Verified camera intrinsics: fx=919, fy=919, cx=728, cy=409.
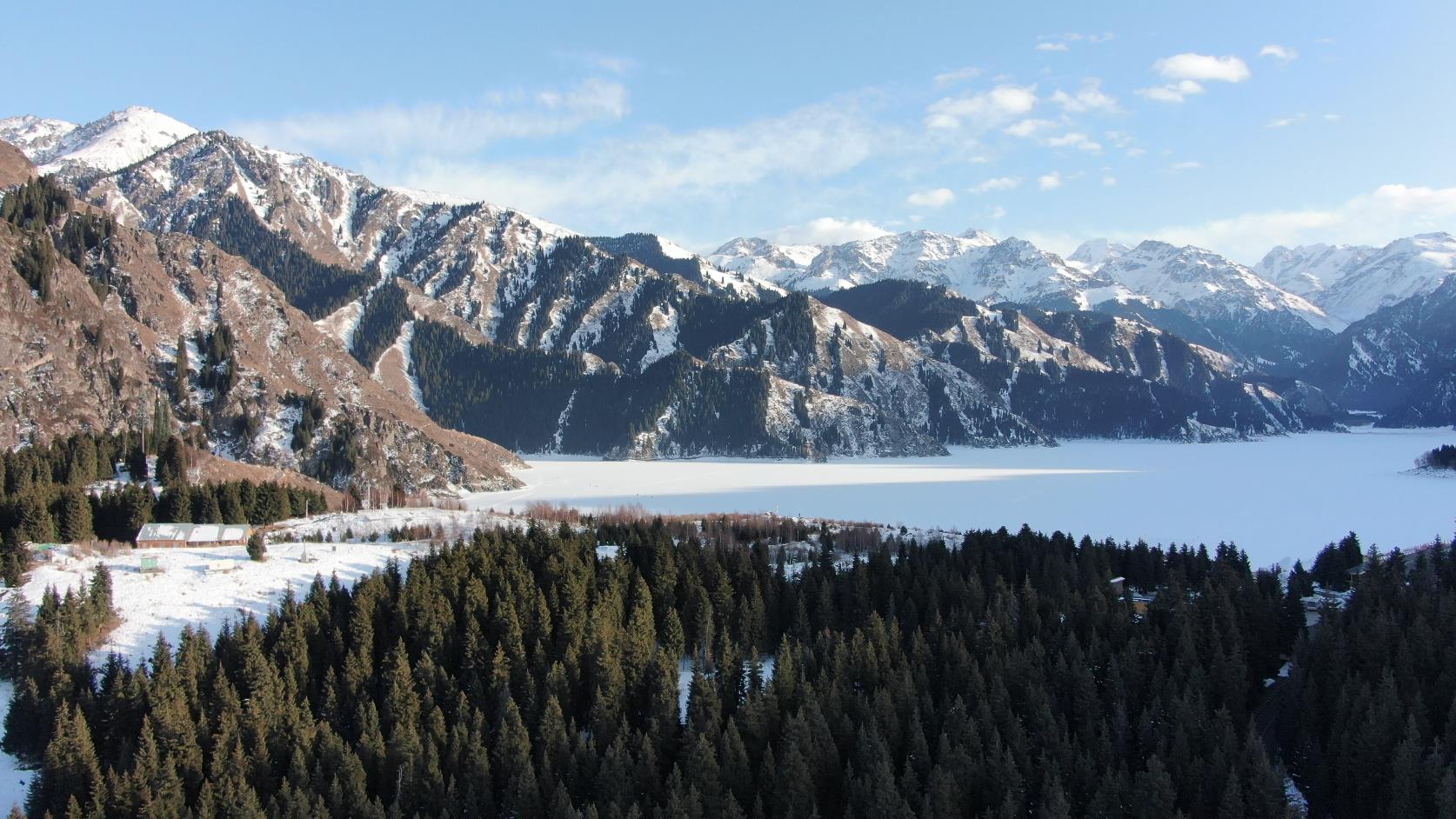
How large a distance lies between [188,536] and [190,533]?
0.61m

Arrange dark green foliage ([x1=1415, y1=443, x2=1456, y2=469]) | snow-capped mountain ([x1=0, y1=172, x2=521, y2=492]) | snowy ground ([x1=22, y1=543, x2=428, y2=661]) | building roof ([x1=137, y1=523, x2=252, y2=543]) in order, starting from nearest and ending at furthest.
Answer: snowy ground ([x1=22, y1=543, x2=428, y2=661]) → building roof ([x1=137, y1=523, x2=252, y2=543]) → snow-capped mountain ([x1=0, y1=172, x2=521, y2=492]) → dark green foliage ([x1=1415, y1=443, x2=1456, y2=469])

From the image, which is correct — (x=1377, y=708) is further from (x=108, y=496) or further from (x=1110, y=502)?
(x=1110, y=502)

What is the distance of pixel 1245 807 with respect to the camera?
4184 centimetres

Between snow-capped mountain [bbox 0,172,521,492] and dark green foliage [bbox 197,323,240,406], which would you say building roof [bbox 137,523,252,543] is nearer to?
snow-capped mountain [bbox 0,172,521,492]

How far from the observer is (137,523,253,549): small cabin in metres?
81.6

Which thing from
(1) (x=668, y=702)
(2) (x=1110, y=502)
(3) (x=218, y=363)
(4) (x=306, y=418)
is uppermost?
(3) (x=218, y=363)

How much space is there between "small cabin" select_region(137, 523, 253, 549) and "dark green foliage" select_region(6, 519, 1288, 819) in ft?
67.9

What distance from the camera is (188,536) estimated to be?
83.6m

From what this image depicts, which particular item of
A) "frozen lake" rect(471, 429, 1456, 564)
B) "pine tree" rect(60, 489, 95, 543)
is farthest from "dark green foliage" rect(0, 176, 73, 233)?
"frozen lake" rect(471, 429, 1456, 564)

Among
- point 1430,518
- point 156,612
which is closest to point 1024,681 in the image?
point 156,612

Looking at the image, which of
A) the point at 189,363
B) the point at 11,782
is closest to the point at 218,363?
the point at 189,363

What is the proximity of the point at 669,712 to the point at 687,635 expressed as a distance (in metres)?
20.3

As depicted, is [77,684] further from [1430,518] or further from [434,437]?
[1430,518]

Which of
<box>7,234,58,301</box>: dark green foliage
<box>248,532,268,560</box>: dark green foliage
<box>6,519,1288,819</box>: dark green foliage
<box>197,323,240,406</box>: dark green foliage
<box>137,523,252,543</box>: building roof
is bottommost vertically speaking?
<box>6,519,1288,819</box>: dark green foliage
